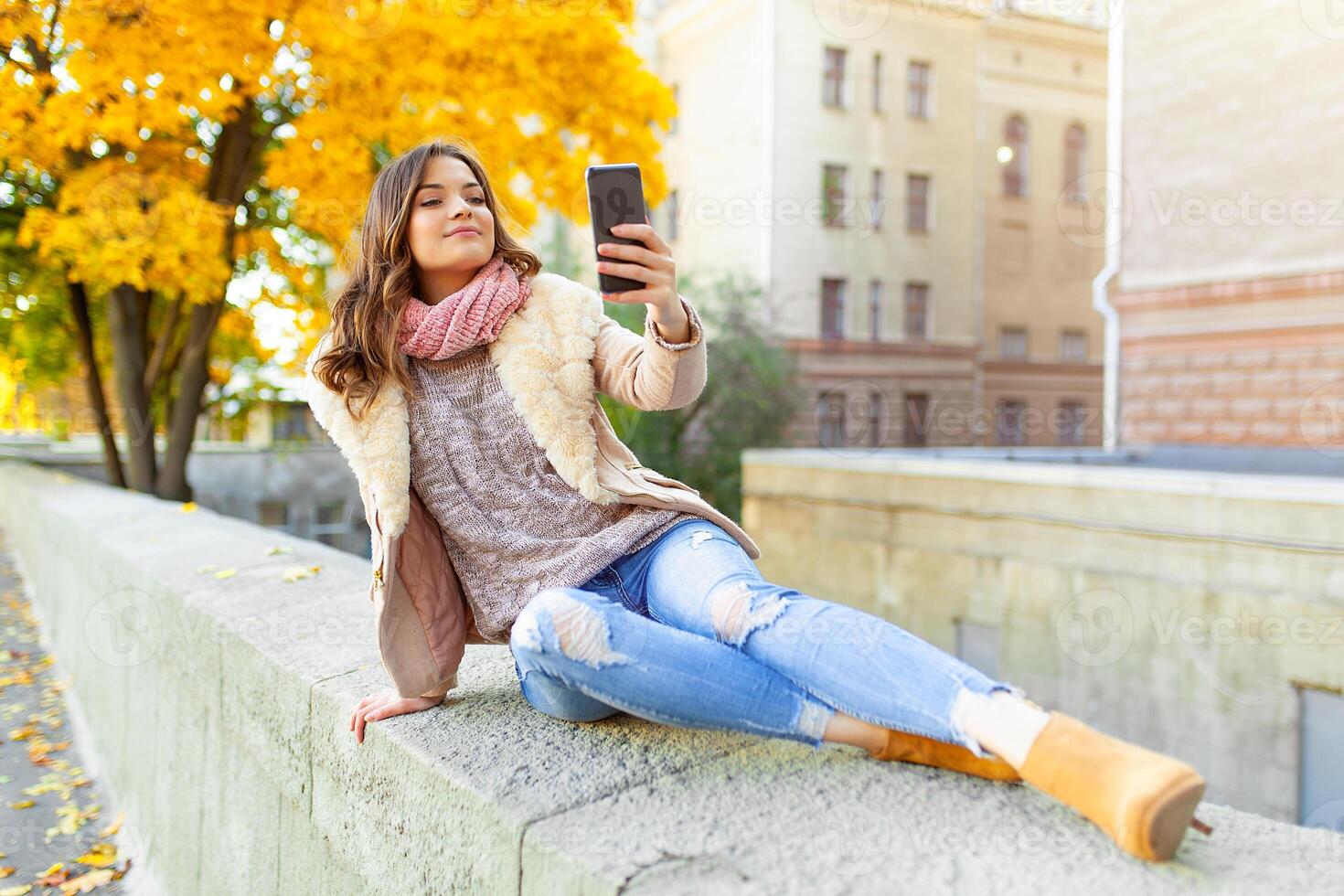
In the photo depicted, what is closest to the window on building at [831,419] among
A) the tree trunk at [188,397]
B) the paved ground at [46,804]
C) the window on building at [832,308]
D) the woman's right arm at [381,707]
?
the window on building at [832,308]

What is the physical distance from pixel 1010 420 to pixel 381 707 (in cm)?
2672

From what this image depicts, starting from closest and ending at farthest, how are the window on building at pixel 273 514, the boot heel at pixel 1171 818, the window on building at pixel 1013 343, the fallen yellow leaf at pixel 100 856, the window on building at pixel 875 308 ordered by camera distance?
the boot heel at pixel 1171 818
the fallen yellow leaf at pixel 100 856
the window on building at pixel 273 514
the window on building at pixel 875 308
the window on building at pixel 1013 343

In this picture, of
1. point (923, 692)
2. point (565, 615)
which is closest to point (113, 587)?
point (565, 615)

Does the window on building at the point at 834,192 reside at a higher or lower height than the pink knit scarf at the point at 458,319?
higher

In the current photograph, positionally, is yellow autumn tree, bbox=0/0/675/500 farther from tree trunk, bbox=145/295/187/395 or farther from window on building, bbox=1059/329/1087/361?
window on building, bbox=1059/329/1087/361

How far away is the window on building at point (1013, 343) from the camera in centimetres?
2673

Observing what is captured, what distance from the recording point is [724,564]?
211 centimetres

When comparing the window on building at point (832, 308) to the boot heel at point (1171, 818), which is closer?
the boot heel at point (1171, 818)

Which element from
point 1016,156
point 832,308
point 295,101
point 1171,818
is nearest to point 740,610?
point 1171,818

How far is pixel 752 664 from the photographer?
6.24 feet

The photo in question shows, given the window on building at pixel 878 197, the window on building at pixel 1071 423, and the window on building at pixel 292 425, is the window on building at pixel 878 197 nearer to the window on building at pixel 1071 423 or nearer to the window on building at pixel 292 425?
the window on building at pixel 1071 423

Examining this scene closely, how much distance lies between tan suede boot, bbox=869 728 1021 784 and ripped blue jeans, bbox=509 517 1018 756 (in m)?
0.07

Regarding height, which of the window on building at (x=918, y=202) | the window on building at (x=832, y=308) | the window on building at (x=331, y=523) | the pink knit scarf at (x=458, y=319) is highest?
the window on building at (x=918, y=202)

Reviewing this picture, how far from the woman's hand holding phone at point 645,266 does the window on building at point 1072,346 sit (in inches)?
1092
